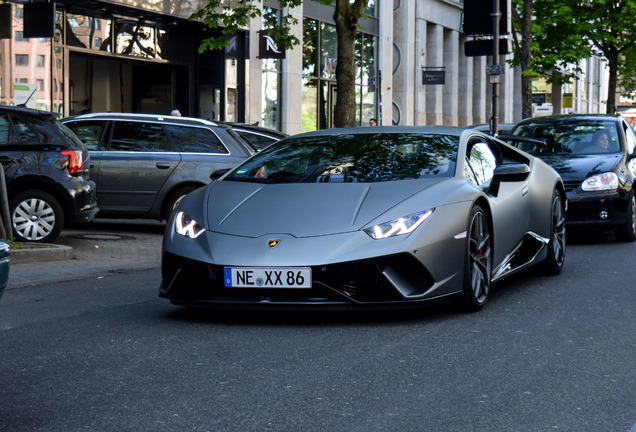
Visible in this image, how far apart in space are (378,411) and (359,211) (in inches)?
91.1

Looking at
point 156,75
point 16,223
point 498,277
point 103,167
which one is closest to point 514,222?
point 498,277

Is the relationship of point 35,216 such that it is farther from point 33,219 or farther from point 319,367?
point 319,367

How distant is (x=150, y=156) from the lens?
1404 centimetres

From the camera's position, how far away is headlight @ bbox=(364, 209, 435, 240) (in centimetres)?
641

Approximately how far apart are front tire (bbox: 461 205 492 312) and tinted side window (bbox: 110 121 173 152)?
7622 millimetres

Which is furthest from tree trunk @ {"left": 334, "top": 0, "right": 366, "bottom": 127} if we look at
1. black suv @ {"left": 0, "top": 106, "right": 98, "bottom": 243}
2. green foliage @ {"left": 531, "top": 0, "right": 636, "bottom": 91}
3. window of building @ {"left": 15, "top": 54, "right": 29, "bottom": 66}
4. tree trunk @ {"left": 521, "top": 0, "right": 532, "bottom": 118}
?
green foliage @ {"left": 531, "top": 0, "right": 636, "bottom": 91}

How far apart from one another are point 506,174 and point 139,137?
756 cm

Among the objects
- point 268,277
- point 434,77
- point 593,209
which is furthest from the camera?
point 434,77

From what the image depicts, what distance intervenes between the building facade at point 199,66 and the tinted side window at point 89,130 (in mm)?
4522

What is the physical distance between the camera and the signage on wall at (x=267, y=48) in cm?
2788

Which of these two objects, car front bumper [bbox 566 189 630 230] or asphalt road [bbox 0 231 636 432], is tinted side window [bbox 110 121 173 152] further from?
asphalt road [bbox 0 231 636 432]

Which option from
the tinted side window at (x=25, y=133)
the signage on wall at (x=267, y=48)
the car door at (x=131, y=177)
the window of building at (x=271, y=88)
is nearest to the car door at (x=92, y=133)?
the car door at (x=131, y=177)

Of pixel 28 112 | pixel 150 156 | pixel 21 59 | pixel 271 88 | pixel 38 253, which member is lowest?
pixel 38 253

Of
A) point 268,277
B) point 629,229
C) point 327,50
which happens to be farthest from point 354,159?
point 327,50
